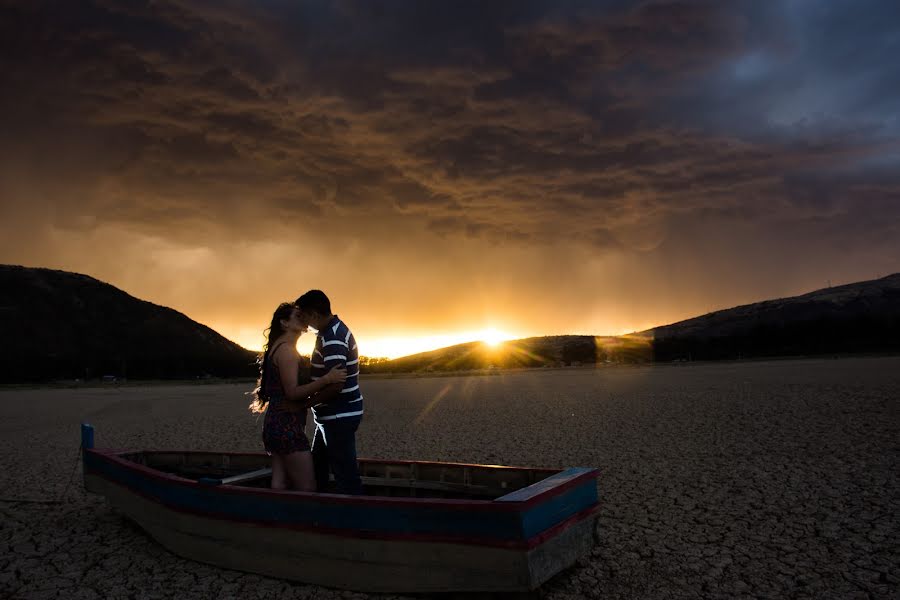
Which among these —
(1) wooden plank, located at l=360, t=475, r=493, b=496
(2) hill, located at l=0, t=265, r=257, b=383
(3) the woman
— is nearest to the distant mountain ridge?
(2) hill, located at l=0, t=265, r=257, b=383

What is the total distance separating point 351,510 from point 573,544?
2114 mm

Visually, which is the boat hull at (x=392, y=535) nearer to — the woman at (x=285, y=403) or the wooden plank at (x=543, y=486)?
the wooden plank at (x=543, y=486)

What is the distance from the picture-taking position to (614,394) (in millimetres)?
26984

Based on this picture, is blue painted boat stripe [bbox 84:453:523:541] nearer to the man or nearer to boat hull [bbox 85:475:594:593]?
boat hull [bbox 85:475:594:593]

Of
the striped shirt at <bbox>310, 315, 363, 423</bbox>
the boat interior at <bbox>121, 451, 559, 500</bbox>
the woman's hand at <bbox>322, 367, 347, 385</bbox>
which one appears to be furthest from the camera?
the boat interior at <bbox>121, 451, 559, 500</bbox>

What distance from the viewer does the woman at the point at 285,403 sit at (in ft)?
21.0

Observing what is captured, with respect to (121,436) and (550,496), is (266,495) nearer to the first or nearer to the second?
(550,496)

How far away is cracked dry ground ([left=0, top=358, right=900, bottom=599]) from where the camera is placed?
20.6ft

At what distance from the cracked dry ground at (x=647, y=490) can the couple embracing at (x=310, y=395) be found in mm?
1143

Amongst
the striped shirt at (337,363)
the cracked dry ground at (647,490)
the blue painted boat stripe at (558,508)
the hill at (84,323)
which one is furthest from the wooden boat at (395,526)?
the hill at (84,323)

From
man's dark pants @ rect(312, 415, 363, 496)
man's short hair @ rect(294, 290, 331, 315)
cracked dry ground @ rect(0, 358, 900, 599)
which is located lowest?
cracked dry ground @ rect(0, 358, 900, 599)

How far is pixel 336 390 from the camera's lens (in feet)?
19.6

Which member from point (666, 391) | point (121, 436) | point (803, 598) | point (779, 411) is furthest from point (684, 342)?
point (803, 598)

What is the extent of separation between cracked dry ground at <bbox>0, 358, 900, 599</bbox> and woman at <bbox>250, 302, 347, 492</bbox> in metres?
1.11
